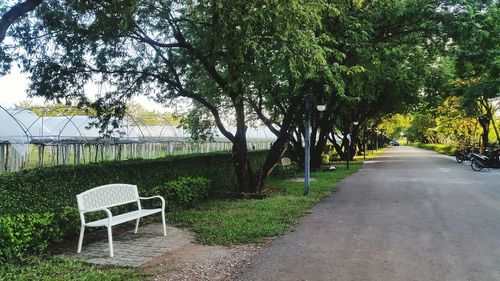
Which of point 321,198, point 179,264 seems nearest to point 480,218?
point 321,198

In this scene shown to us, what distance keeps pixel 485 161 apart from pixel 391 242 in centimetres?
1714

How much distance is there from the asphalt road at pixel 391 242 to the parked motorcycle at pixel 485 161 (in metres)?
10.2

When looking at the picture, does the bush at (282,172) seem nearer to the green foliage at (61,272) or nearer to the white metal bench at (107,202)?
the white metal bench at (107,202)

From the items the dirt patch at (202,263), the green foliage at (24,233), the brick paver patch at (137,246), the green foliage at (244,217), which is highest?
the green foliage at (24,233)

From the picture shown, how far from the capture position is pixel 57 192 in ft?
23.2

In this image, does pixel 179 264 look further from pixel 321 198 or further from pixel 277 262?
pixel 321 198

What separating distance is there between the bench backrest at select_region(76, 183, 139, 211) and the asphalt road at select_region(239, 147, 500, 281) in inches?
101

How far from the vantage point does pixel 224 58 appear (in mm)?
9625

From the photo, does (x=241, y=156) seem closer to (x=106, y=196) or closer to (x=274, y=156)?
(x=274, y=156)

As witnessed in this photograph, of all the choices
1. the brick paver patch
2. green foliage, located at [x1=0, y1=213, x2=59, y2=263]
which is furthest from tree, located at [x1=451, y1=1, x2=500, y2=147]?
green foliage, located at [x1=0, y1=213, x2=59, y2=263]

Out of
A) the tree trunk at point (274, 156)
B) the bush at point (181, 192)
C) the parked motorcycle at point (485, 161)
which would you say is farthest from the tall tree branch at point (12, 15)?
the parked motorcycle at point (485, 161)

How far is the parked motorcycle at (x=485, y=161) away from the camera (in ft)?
68.0

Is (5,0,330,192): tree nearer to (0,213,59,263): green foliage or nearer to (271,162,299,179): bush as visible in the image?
(0,213,59,263): green foliage

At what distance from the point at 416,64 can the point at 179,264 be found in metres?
15.5
